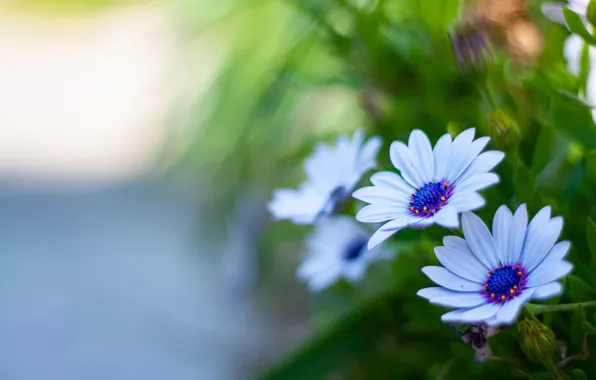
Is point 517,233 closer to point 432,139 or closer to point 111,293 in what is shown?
point 432,139

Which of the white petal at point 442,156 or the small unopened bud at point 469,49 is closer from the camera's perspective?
the white petal at point 442,156

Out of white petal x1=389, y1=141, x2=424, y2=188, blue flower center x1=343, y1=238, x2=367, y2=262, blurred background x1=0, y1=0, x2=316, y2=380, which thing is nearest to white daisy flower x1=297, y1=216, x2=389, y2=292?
blue flower center x1=343, y1=238, x2=367, y2=262

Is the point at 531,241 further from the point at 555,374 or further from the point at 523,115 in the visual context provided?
the point at 523,115

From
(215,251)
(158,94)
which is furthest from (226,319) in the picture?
(158,94)

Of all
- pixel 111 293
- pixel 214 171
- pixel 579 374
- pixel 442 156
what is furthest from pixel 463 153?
pixel 111 293

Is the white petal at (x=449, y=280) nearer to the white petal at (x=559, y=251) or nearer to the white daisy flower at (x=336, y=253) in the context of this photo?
the white petal at (x=559, y=251)

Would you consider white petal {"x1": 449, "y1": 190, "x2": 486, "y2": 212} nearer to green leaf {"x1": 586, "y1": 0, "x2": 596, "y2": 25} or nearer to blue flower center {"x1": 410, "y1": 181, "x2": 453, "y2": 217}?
blue flower center {"x1": 410, "y1": 181, "x2": 453, "y2": 217}

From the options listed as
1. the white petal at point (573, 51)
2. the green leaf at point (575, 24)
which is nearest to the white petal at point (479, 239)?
the green leaf at point (575, 24)
